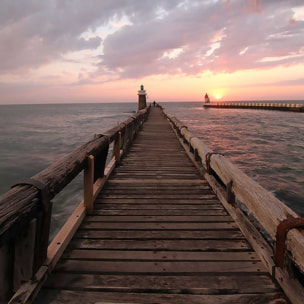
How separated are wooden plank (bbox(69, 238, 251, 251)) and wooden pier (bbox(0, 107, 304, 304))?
0.01 metres

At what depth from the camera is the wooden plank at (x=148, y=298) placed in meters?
1.85

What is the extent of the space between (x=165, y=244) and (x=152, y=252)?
0.70 ft

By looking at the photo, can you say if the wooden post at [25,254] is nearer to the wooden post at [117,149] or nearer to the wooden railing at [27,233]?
the wooden railing at [27,233]

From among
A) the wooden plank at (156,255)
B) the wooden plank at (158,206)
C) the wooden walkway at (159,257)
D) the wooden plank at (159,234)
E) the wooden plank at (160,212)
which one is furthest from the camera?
the wooden plank at (158,206)

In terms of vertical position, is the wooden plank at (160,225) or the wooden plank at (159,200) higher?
the wooden plank at (159,200)

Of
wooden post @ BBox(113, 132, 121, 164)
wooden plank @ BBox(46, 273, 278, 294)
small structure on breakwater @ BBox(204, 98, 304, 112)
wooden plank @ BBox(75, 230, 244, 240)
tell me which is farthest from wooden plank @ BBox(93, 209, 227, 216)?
small structure on breakwater @ BBox(204, 98, 304, 112)

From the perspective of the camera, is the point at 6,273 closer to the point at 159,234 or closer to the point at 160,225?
the point at 159,234

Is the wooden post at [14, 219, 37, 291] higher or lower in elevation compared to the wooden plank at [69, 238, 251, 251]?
higher

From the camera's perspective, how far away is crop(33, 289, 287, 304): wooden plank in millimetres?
1850

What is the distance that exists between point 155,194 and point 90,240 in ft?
5.54

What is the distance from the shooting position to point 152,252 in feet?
8.15

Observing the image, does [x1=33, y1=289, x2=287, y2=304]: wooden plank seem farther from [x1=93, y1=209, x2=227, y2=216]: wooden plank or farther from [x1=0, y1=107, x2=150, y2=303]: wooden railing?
[x1=93, y1=209, x2=227, y2=216]: wooden plank

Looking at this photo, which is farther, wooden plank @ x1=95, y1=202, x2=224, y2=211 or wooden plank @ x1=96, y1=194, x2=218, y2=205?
wooden plank @ x1=96, y1=194, x2=218, y2=205

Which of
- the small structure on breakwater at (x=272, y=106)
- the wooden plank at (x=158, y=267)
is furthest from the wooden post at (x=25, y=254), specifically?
the small structure on breakwater at (x=272, y=106)
